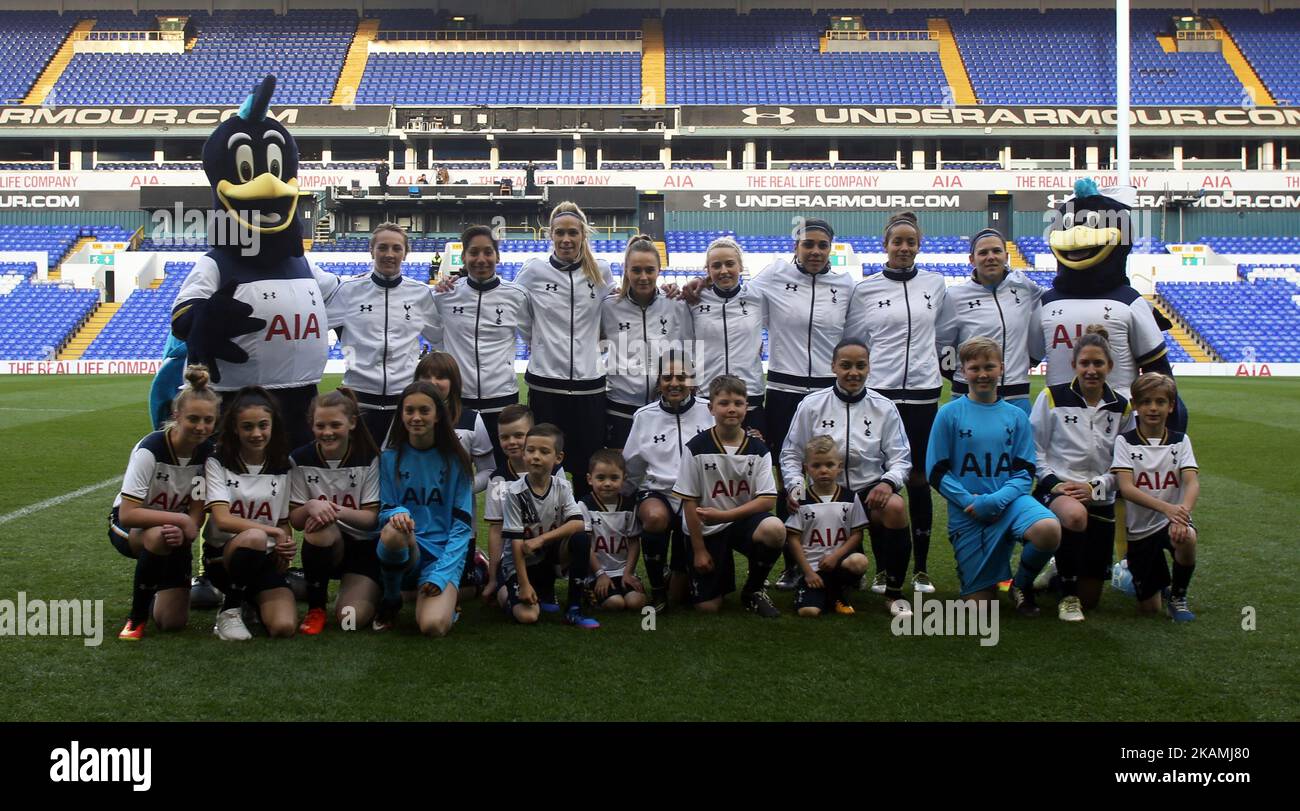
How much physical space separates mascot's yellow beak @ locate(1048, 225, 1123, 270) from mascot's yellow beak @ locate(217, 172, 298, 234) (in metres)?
4.03

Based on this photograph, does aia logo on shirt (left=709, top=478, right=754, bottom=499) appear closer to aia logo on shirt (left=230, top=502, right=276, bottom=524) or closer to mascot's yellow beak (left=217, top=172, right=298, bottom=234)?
aia logo on shirt (left=230, top=502, right=276, bottom=524)

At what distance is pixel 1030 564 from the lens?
193 inches

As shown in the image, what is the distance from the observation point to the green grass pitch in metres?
3.64

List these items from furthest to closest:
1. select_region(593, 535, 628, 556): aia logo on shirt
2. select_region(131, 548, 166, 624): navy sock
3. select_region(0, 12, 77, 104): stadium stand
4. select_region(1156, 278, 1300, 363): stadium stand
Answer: select_region(0, 12, 77, 104): stadium stand → select_region(1156, 278, 1300, 363): stadium stand → select_region(593, 535, 628, 556): aia logo on shirt → select_region(131, 548, 166, 624): navy sock

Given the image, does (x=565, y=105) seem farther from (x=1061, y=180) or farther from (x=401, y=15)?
(x=1061, y=180)

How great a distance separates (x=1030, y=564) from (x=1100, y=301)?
1.64 m

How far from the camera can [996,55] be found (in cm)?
3950

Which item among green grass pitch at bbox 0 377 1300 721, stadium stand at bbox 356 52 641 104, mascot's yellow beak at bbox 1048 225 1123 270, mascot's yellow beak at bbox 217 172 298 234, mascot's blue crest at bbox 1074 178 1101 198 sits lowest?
green grass pitch at bbox 0 377 1300 721

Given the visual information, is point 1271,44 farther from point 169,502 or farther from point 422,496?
point 169,502

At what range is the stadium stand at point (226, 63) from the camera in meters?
37.1

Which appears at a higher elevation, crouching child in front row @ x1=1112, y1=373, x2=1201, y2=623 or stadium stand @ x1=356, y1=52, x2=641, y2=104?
stadium stand @ x1=356, y1=52, x2=641, y2=104

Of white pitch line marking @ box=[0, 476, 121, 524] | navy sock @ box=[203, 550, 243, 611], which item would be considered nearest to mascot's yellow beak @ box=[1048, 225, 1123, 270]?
navy sock @ box=[203, 550, 243, 611]

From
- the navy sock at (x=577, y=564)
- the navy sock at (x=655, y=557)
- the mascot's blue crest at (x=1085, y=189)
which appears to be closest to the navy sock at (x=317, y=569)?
the navy sock at (x=577, y=564)
